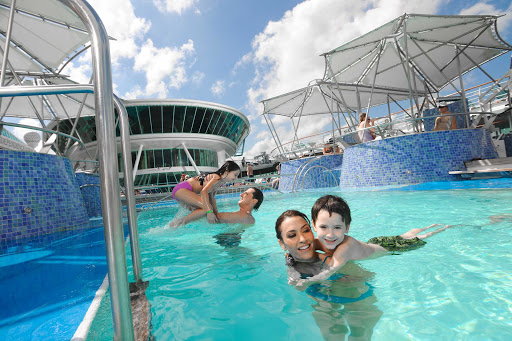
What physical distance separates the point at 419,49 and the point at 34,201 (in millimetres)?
14427

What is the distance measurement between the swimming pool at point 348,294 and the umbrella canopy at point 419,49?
826 centimetres

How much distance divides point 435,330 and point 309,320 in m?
0.63

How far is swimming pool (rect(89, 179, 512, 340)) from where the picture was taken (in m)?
1.40

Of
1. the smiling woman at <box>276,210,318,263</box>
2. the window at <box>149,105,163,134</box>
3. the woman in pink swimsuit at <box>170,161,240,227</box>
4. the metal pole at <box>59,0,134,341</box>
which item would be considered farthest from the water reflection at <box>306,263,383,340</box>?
the window at <box>149,105,163,134</box>

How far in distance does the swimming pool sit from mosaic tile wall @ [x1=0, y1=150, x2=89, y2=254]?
258cm

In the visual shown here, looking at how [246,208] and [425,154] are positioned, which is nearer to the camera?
[246,208]

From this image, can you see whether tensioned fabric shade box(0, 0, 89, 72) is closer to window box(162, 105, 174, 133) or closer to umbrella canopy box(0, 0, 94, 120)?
umbrella canopy box(0, 0, 94, 120)

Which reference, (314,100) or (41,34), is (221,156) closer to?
(314,100)

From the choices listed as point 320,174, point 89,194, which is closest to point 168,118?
point 320,174

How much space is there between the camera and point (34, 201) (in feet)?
15.5

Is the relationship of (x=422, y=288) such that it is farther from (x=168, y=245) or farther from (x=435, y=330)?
(x=168, y=245)

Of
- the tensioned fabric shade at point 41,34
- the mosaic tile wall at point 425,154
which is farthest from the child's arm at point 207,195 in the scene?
the tensioned fabric shade at point 41,34

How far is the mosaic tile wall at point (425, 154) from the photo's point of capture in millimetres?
7973

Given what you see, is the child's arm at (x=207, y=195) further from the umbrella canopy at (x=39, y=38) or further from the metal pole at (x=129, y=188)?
the umbrella canopy at (x=39, y=38)
